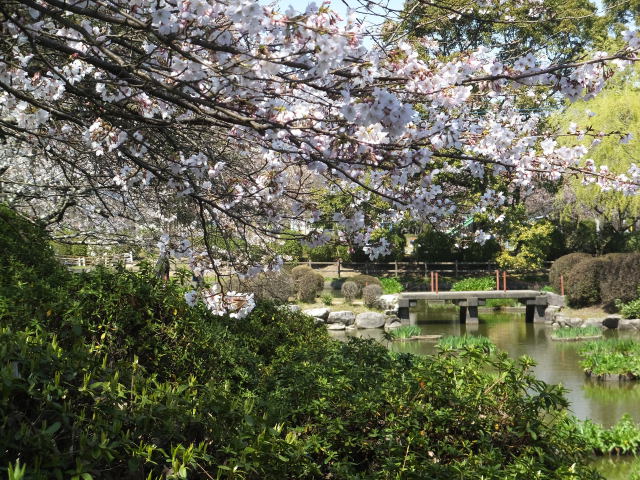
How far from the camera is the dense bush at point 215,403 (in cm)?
234

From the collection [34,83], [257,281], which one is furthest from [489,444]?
[257,281]

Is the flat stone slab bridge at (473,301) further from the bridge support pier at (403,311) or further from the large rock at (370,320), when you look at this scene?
the large rock at (370,320)

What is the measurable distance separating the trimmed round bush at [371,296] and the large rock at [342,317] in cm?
185

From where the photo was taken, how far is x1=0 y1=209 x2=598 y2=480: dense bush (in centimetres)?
234

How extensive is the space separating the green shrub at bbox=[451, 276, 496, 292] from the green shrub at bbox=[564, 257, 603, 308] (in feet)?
15.7

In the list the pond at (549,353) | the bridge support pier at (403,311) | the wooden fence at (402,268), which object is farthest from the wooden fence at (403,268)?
the bridge support pier at (403,311)

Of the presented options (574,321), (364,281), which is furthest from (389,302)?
(574,321)

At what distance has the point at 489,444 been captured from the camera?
11.6 feet

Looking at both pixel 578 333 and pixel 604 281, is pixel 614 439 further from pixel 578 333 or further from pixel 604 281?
pixel 604 281

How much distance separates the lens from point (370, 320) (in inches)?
779

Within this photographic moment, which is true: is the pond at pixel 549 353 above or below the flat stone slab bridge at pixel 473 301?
below

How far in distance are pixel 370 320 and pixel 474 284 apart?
693cm

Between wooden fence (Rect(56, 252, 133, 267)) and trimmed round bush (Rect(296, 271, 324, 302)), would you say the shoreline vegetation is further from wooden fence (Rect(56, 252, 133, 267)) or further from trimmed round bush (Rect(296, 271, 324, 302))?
wooden fence (Rect(56, 252, 133, 267))

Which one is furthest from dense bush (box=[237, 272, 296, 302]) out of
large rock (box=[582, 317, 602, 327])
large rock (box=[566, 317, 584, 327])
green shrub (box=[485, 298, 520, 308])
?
large rock (box=[582, 317, 602, 327])
